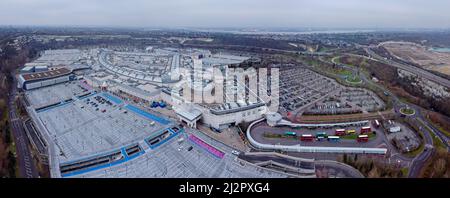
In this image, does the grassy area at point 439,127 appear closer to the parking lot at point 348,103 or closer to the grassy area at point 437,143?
the grassy area at point 437,143

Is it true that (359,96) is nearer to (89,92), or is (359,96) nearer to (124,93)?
(124,93)

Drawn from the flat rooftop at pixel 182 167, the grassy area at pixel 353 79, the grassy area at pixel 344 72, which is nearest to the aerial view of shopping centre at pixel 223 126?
the flat rooftop at pixel 182 167

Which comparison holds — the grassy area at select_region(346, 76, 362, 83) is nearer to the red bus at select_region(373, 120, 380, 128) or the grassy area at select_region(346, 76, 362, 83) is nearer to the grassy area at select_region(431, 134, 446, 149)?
the red bus at select_region(373, 120, 380, 128)

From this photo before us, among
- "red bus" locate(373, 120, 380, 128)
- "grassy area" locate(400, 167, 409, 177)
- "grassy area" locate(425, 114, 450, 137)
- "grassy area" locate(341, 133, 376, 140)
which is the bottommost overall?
"grassy area" locate(400, 167, 409, 177)

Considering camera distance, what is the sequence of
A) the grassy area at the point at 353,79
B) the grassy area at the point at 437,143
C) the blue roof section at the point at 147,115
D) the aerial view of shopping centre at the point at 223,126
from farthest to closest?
the grassy area at the point at 353,79, the blue roof section at the point at 147,115, the grassy area at the point at 437,143, the aerial view of shopping centre at the point at 223,126

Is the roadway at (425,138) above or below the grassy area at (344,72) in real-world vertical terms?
below

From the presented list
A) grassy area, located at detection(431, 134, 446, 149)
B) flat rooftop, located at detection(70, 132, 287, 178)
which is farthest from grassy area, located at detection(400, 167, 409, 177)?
flat rooftop, located at detection(70, 132, 287, 178)

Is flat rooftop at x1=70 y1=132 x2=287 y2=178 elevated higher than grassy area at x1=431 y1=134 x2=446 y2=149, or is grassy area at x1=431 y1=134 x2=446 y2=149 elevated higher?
grassy area at x1=431 y1=134 x2=446 y2=149

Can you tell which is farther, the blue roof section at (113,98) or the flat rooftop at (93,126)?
the blue roof section at (113,98)

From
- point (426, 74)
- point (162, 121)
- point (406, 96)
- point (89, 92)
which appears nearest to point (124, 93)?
point (89, 92)
